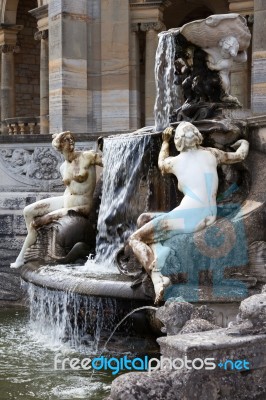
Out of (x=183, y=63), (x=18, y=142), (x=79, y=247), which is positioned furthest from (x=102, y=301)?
(x=18, y=142)

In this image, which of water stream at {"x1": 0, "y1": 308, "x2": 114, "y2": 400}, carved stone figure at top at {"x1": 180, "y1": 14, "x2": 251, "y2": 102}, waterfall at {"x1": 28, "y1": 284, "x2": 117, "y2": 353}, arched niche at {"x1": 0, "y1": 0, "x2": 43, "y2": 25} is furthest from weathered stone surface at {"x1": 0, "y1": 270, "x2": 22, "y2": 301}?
arched niche at {"x1": 0, "y1": 0, "x2": 43, "y2": 25}

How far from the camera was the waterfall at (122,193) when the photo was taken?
9141 mm

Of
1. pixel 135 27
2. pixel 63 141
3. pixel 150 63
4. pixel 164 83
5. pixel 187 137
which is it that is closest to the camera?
pixel 187 137

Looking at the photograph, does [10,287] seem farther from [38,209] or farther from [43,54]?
[43,54]

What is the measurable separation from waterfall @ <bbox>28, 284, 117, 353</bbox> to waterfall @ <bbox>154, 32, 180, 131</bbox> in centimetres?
308

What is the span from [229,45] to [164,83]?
246 cm

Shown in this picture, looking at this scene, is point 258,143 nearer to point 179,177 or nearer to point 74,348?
point 179,177

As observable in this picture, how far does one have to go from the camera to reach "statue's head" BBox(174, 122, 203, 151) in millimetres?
7754

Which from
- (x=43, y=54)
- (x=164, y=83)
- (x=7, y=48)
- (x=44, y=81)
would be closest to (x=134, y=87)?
(x=43, y=54)

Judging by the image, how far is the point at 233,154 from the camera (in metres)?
7.95

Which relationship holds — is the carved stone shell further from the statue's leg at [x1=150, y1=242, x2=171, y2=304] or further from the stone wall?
the stone wall

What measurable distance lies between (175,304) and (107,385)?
1.56m

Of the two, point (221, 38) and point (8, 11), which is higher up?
point (8, 11)

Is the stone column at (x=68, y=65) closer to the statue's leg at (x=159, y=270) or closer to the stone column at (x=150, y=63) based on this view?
the stone column at (x=150, y=63)
